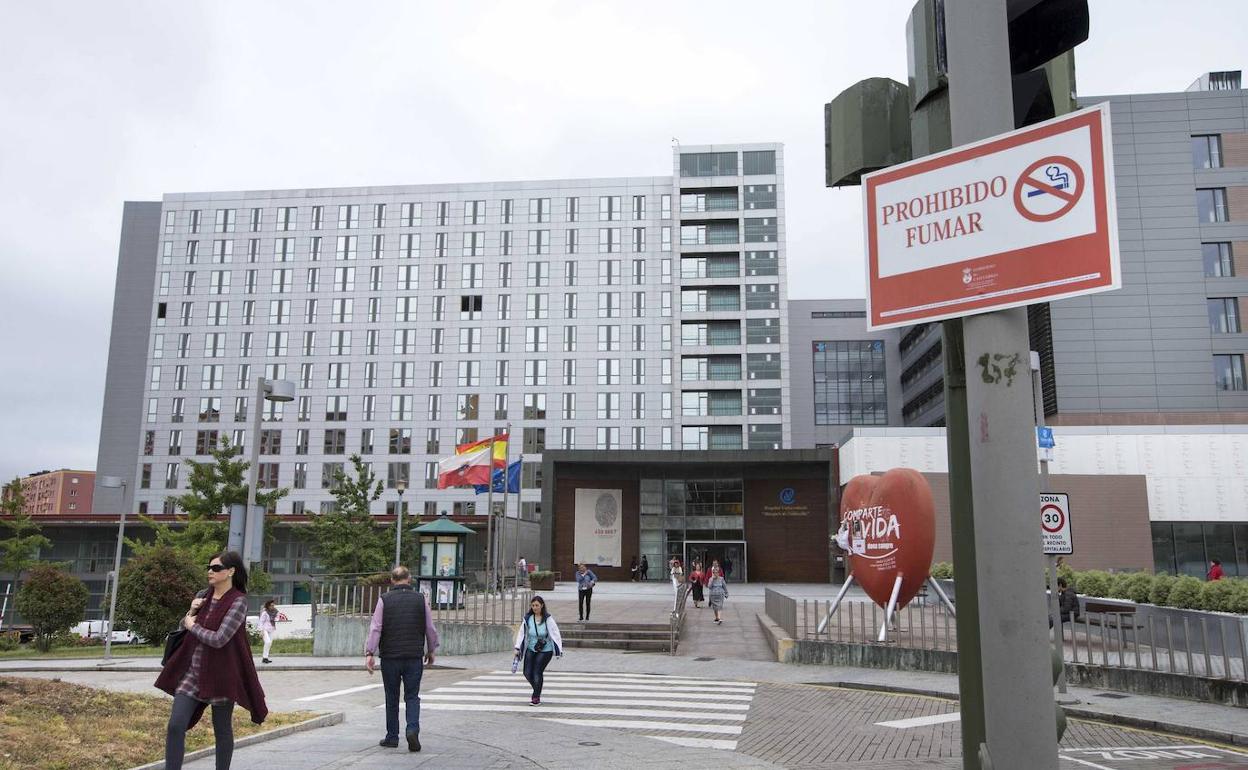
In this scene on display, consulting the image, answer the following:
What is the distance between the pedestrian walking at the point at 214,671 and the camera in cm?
709

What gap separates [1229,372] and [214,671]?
60041 millimetres

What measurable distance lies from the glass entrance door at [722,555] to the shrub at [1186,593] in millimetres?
36726

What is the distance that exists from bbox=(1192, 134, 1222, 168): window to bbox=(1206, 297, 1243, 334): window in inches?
322

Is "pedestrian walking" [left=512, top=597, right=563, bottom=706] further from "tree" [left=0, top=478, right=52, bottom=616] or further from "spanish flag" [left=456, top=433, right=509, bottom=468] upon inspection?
"tree" [left=0, top=478, right=52, bottom=616]

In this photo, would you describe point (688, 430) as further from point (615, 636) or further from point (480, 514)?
point (615, 636)

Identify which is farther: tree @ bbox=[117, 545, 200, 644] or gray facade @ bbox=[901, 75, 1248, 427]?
gray facade @ bbox=[901, 75, 1248, 427]

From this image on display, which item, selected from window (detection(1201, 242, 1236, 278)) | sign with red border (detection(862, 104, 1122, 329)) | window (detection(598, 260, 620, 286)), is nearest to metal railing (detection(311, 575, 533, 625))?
sign with red border (detection(862, 104, 1122, 329))

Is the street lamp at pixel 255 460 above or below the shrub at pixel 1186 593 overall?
above

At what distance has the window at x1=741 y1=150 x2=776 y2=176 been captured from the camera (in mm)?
78562

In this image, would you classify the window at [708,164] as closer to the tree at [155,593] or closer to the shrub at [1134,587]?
the tree at [155,593]

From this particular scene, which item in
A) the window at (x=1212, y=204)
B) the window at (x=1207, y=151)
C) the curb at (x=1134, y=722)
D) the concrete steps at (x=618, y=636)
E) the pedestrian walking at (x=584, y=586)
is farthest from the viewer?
the window at (x=1207, y=151)

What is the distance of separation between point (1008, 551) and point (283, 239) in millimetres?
91734

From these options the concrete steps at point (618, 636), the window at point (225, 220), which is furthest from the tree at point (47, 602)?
Result: the window at point (225, 220)

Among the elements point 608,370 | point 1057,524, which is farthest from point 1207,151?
point 1057,524
